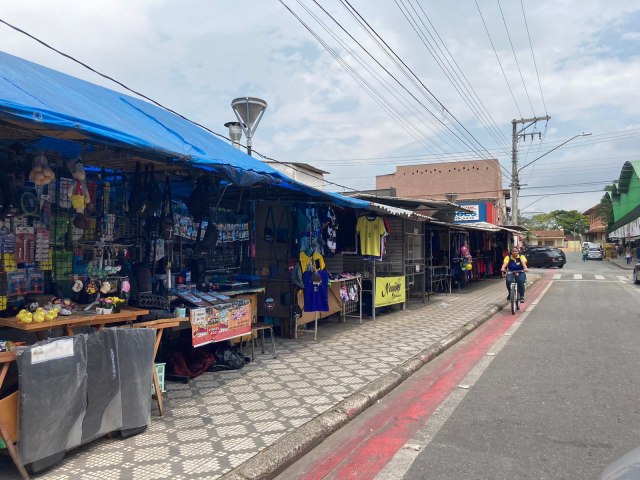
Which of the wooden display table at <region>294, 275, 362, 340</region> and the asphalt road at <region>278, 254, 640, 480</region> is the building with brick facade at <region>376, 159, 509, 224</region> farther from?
the asphalt road at <region>278, 254, 640, 480</region>

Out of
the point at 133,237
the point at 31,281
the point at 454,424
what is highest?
the point at 133,237

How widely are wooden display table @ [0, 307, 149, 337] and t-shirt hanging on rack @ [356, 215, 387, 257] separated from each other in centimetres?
601

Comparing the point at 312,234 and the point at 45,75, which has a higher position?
the point at 45,75

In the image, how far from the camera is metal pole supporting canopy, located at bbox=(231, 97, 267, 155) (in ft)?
27.3

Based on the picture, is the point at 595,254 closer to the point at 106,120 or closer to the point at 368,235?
the point at 368,235

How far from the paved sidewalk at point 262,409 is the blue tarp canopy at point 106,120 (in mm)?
2418

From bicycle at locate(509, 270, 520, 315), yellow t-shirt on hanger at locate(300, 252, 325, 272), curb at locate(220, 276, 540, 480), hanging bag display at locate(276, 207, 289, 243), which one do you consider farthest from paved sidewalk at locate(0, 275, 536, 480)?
bicycle at locate(509, 270, 520, 315)

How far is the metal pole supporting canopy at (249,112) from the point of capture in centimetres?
831

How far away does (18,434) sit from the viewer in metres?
3.27

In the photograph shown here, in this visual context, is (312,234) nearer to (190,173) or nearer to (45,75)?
(190,173)

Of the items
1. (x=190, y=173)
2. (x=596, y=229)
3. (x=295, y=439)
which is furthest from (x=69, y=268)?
(x=596, y=229)

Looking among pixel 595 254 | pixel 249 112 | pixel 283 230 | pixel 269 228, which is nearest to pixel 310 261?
pixel 283 230

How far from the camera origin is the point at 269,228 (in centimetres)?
827

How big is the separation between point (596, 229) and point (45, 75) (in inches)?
3249
